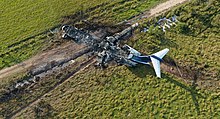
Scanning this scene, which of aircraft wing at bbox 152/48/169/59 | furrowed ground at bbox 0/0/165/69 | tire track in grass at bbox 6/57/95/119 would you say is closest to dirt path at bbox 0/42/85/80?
furrowed ground at bbox 0/0/165/69

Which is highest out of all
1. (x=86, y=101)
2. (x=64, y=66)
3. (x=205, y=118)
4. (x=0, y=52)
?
(x=0, y=52)

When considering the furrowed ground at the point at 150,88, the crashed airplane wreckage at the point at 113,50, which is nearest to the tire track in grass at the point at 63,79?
the furrowed ground at the point at 150,88

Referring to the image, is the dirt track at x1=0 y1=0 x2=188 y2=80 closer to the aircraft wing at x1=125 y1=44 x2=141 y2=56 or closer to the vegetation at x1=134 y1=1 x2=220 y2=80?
the aircraft wing at x1=125 y1=44 x2=141 y2=56

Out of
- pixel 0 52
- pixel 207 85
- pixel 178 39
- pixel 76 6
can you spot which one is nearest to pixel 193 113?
pixel 207 85

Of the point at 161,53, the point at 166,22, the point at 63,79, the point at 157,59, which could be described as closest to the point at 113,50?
the point at 157,59

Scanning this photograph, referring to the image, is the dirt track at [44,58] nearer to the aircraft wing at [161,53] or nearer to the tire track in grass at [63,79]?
the tire track in grass at [63,79]

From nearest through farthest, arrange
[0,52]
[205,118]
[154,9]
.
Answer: [205,118] → [0,52] → [154,9]

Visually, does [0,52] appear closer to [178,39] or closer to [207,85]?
[178,39]
